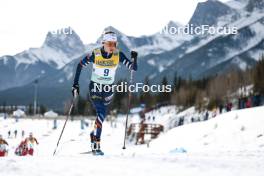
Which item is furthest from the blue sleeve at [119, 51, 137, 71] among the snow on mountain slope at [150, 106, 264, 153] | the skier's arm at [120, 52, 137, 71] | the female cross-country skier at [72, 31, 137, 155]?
the snow on mountain slope at [150, 106, 264, 153]

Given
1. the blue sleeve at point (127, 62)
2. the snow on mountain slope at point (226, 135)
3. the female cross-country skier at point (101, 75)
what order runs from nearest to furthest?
1. the female cross-country skier at point (101, 75)
2. the blue sleeve at point (127, 62)
3. the snow on mountain slope at point (226, 135)

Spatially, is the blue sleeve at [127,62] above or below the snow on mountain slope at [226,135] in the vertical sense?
above

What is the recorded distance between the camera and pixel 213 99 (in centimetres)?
8475

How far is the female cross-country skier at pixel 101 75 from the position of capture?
9.65 m

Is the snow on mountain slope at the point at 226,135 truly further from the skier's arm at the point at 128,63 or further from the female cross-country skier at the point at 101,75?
the female cross-country skier at the point at 101,75

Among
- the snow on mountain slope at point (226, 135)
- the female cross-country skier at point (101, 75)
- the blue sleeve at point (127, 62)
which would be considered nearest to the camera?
the female cross-country skier at point (101, 75)

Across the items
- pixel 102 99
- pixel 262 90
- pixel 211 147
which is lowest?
pixel 211 147

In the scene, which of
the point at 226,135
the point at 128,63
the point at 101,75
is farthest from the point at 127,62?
the point at 226,135

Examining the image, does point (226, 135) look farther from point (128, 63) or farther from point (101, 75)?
point (101, 75)

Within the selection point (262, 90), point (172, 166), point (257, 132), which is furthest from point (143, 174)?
point (262, 90)

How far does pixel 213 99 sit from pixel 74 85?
252ft

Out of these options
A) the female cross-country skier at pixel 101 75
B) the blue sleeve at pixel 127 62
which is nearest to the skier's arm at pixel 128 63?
the blue sleeve at pixel 127 62

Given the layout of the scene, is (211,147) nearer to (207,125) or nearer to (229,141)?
(229,141)

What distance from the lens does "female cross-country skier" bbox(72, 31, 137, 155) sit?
31.7 feet
